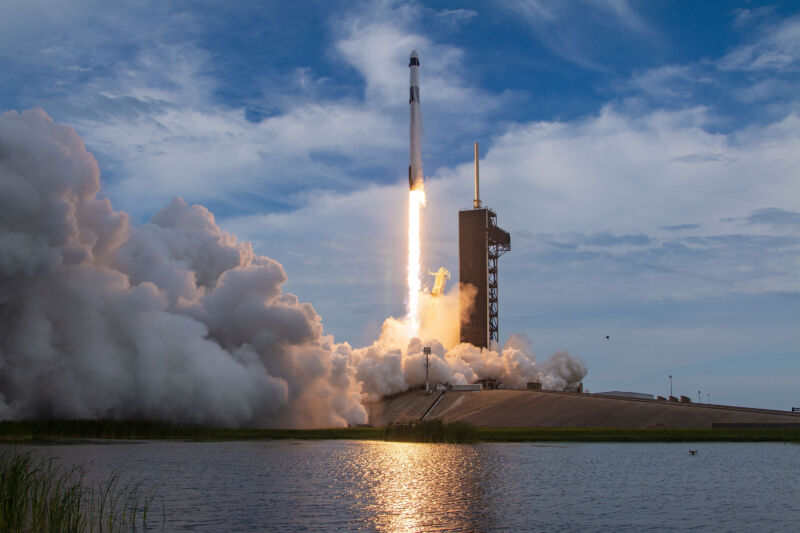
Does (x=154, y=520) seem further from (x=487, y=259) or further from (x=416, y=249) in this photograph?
(x=487, y=259)

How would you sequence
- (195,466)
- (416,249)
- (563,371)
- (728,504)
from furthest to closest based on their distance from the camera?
(563,371)
(416,249)
(195,466)
(728,504)

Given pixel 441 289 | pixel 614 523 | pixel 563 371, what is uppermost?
pixel 441 289

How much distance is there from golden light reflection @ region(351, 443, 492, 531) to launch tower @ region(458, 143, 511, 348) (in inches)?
2609

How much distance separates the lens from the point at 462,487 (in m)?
39.4

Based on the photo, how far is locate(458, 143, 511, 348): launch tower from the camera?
12825 centimetres

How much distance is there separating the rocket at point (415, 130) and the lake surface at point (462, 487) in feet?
170

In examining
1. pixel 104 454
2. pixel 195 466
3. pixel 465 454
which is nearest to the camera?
pixel 195 466

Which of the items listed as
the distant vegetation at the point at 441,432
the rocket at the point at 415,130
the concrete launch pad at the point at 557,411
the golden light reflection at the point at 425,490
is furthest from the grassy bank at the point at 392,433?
the rocket at the point at 415,130

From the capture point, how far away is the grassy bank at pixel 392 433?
2854 inches

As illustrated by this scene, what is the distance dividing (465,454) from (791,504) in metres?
27.6

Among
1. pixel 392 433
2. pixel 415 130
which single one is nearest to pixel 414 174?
pixel 415 130

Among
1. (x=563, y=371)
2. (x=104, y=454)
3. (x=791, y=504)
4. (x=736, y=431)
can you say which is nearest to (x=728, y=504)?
(x=791, y=504)

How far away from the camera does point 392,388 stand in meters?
120

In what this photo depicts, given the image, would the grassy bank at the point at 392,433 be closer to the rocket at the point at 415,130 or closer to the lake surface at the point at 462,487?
the lake surface at the point at 462,487
